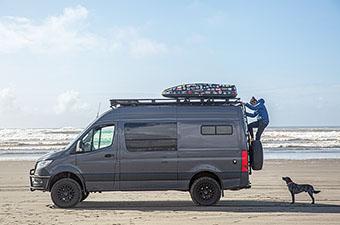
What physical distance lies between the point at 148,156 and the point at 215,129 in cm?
176

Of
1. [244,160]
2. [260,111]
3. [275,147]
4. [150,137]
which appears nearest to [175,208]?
[150,137]

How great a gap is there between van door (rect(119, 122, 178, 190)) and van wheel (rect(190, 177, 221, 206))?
1.78 ft

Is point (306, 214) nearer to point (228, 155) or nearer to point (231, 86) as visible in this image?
point (228, 155)

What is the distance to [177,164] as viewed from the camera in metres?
13.7

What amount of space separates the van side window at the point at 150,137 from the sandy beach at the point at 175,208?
1436mm

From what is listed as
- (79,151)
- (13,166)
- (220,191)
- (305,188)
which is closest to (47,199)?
(79,151)

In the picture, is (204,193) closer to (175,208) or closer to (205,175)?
(205,175)


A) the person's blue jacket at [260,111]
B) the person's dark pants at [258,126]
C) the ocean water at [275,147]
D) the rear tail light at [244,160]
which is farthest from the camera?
the ocean water at [275,147]

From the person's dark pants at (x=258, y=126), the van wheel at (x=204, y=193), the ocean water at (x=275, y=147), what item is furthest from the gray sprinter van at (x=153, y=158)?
the ocean water at (x=275, y=147)

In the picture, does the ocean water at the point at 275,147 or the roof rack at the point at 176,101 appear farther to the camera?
the ocean water at the point at 275,147

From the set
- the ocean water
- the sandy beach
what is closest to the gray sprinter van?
the sandy beach

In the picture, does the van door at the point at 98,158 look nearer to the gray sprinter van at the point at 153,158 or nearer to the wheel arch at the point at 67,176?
the gray sprinter van at the point at 153,158

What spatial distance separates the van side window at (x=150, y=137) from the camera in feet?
→ 45.2

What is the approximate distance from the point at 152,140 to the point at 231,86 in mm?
2365
